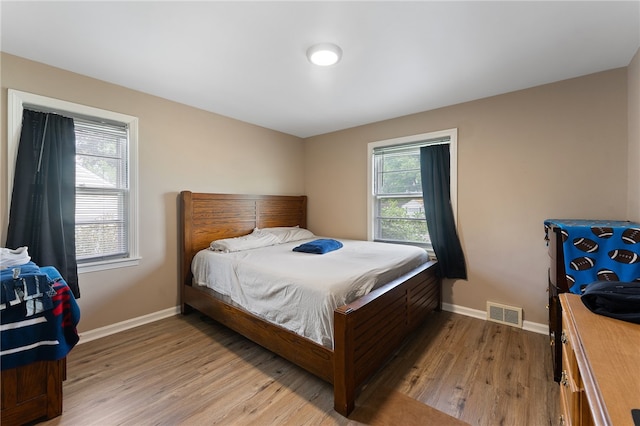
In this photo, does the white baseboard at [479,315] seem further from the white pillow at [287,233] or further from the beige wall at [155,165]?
the beige wall at [155,165]

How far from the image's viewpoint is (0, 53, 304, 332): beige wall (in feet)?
7.48

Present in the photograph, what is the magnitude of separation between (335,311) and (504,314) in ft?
7.19

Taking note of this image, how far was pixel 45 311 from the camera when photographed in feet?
4.90

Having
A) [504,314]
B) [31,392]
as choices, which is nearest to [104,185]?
[31,392]

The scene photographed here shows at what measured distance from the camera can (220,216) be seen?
131 inches

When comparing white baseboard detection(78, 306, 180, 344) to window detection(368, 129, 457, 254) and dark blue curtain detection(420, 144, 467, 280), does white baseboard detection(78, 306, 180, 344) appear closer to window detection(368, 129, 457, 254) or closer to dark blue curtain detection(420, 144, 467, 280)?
window detection(368, 129, 457, 254)

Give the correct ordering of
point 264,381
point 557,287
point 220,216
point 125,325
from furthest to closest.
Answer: point 220,216 < point 125,325 < point 264,381 < point 557,287

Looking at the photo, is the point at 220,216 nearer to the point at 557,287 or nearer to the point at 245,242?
the point at 245,242

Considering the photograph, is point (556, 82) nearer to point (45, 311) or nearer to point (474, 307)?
point (474, 307)

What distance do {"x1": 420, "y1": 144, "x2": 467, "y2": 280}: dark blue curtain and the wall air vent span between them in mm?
385

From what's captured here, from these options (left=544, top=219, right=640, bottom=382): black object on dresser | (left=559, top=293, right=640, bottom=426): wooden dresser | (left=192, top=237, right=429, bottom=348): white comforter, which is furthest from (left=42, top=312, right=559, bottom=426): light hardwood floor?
(left=559, top=293, right=640, bottom=426): wooden dresser

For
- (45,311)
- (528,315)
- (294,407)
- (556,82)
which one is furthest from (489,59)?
(45,311)

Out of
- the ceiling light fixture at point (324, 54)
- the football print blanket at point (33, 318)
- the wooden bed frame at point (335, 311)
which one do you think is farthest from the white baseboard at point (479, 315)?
the football print blanket at point (33, 318)

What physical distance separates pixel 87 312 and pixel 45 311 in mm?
1168
